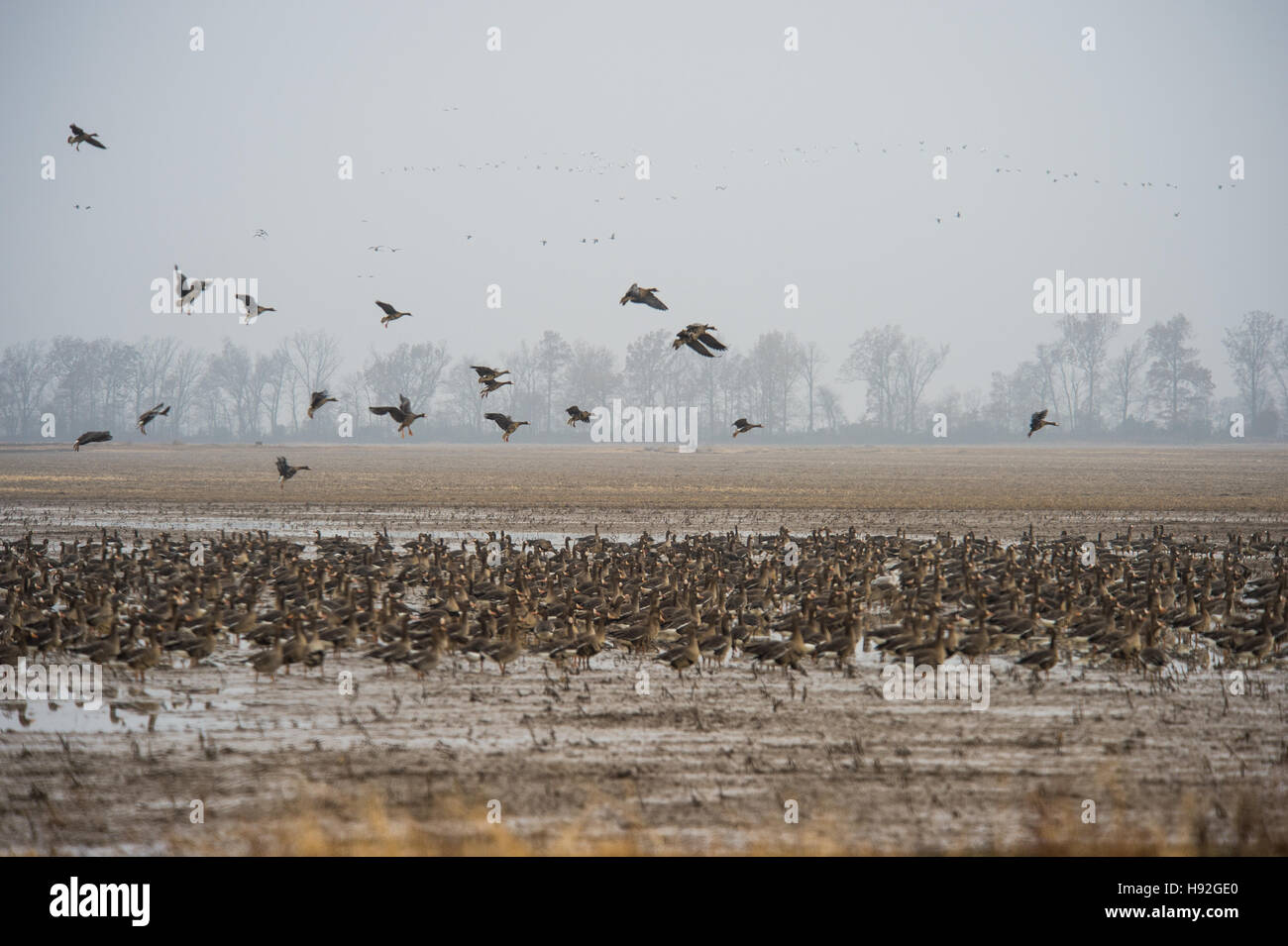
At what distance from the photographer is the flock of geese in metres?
14.3

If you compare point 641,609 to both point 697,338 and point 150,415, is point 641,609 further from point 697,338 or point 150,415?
point 150,415

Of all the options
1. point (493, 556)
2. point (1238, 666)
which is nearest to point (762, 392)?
point (493, 556)

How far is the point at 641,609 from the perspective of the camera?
17.2 meters

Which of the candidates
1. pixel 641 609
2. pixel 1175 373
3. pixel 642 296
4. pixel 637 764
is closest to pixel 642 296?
pixel 642 296

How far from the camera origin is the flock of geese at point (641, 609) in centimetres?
1427

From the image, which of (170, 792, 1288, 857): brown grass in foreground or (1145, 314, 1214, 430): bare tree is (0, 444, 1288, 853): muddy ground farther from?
(1145, 314, 1214, 430): bare tree

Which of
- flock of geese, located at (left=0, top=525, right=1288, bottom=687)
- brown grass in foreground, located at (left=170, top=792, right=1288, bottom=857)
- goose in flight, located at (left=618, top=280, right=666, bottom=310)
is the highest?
goose in flight, located at (left=618, top=280, right=666, bottom=310)

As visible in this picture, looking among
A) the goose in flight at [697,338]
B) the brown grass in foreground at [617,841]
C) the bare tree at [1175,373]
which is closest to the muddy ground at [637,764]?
the brown grass in foreground at [617,841]

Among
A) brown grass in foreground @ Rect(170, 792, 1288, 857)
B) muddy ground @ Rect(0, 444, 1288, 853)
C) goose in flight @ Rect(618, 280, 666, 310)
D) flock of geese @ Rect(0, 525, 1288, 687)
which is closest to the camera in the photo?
brown grass in foreground @ Rect(170, 792, 1288, 857)

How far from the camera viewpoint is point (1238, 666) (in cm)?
1426

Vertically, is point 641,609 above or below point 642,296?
below

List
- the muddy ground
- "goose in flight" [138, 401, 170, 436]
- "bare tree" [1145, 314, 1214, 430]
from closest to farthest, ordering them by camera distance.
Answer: the muddy ground < "goose in flight" [138, 401, 170, 436] < "bare tree" [1145, 314, 1214, 430]

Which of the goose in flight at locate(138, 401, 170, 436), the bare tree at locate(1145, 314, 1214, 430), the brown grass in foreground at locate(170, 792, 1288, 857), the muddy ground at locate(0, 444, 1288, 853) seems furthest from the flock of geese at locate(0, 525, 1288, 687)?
the bare tree at locate(1145, 314, 1214, 430)

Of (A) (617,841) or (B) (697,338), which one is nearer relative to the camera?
(A) (617,841)
